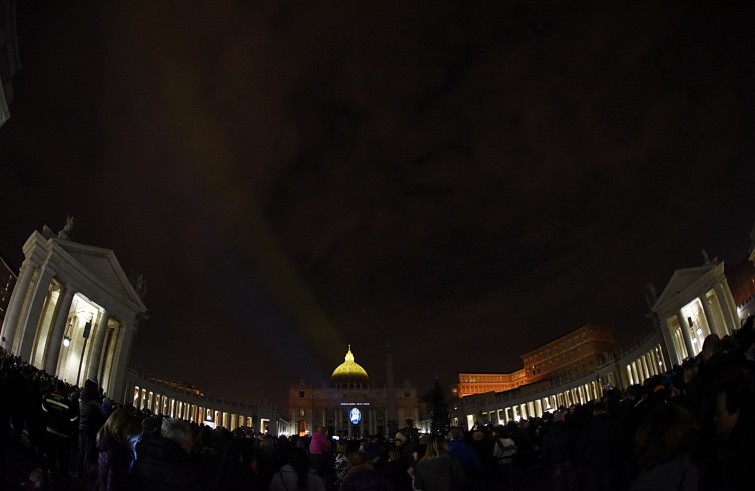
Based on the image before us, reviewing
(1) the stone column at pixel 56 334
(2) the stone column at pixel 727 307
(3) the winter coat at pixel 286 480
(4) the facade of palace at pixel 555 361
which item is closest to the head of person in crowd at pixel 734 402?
(3) the winter coat at pixel 286 480

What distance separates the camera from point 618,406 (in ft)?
31.3

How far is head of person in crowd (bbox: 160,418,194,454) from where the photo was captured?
6285 mm

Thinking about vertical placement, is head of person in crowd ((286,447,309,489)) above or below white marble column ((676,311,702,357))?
below

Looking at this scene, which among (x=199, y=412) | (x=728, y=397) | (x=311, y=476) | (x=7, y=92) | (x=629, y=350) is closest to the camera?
(x=728, y=397)

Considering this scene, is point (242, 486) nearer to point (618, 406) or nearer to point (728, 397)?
point (618, 406)

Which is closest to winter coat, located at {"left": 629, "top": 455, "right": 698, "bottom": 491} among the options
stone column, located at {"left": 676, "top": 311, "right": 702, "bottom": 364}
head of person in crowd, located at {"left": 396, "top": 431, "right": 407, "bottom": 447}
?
head of person in crowd, located at {"left": 396, "top": 431, "right": 407, "bottom": 447}

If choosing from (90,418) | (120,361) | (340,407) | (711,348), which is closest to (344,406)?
(340,407)

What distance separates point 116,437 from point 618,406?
8.47 metres

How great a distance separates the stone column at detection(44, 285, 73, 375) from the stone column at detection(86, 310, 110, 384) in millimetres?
6289

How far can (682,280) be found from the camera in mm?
58000

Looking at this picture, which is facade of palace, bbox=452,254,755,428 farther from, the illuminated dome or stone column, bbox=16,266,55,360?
stone column, bbox=16,266,55,360

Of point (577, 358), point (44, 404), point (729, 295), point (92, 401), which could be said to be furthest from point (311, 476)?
point (577, 358)

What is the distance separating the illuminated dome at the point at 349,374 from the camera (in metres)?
125

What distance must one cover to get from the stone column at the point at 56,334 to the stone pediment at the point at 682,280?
204ft
